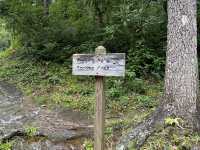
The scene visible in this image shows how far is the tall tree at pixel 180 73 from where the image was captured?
6.00 m

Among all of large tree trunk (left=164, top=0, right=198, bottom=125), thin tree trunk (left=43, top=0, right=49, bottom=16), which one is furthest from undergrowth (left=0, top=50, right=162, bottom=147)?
thin tree trunk (left=43, top=0, right=49, bottom=16)

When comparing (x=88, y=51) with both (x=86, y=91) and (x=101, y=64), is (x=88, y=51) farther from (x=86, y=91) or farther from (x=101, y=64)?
(x=101, y=64)

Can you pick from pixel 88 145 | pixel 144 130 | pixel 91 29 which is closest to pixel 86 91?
pixel 88 145

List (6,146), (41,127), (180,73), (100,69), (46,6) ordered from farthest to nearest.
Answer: (46,6), (41,127), (6,146), (180,73), (100,69)

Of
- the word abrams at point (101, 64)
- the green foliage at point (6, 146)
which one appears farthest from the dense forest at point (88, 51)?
the word abrams at point (101, 64)

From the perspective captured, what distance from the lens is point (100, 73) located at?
5.48 m

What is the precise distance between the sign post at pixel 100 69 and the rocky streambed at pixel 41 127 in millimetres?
1211

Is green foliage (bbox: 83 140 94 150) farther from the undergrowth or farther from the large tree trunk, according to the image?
the large tree trunk

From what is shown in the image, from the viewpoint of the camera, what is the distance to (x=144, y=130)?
6062 mm

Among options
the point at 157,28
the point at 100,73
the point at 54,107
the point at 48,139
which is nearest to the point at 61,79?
the point at 54,107

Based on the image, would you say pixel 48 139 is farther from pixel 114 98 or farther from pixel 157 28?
pixel 157 28

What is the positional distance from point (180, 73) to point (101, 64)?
1464mm

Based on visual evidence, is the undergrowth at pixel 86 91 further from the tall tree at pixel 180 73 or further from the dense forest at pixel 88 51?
the tall tree at pixel 180 73

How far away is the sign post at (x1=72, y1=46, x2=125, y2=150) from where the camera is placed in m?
5.41
